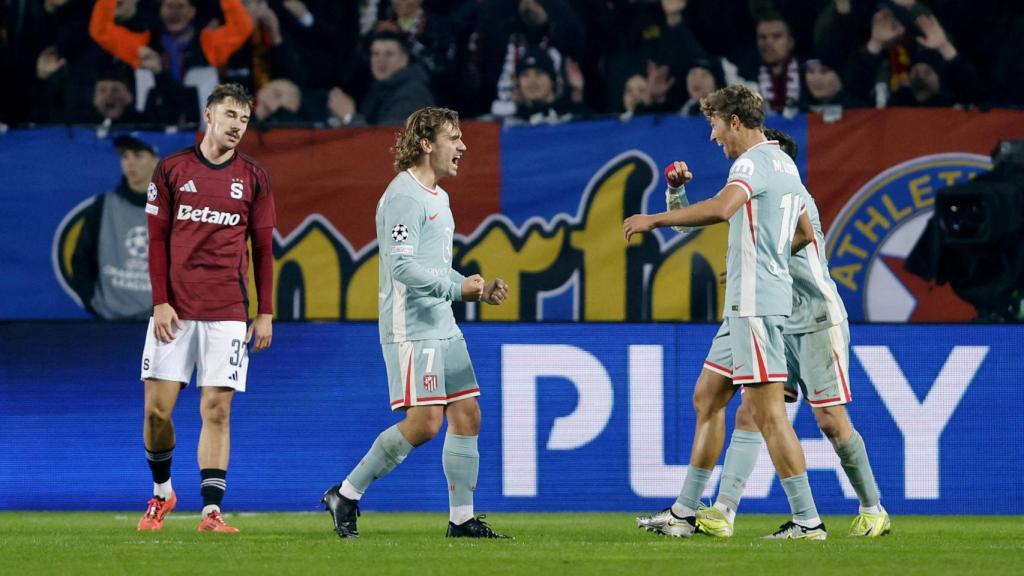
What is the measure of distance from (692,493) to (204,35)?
691cm

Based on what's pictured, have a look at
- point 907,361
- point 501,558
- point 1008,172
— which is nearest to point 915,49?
point 1008,172

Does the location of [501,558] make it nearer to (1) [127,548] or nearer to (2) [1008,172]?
(1) [127,548]

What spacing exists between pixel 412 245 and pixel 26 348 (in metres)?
3.65

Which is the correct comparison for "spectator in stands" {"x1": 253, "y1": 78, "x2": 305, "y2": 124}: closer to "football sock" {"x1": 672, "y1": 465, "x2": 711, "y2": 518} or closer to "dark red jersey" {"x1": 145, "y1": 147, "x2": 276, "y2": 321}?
"dark red jersey" {"x1": 145, "y1": 147, "x2": 276, "y2": 321}

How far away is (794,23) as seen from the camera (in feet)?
43.4

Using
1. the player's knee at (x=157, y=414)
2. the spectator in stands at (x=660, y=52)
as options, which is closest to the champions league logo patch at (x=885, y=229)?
the spectator in stands at (x=660, y=52)

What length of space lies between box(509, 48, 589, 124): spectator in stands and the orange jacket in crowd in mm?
2237

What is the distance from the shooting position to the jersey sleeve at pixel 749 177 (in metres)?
7.07

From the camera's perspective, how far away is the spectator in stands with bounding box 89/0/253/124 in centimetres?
1270

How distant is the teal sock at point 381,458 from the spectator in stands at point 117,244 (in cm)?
431

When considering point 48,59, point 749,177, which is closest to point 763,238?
point 749,177

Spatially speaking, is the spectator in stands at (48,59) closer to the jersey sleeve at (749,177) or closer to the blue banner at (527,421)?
the blue banner at (527,421)

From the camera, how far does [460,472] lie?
750 centimetres

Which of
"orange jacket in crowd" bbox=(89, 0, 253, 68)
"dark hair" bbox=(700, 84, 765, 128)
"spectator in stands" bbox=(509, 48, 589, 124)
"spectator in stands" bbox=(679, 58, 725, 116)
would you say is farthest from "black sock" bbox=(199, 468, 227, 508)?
"orange jacket in crowd" bbox=(89, 0, 253, 68)
